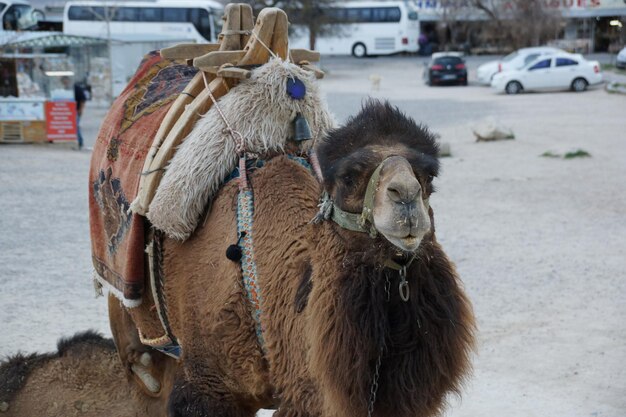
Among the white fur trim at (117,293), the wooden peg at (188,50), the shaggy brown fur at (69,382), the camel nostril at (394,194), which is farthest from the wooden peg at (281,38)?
the shaggy brown fur at (69,382)

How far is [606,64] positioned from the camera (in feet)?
152

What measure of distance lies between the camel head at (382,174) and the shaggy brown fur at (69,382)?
302 centimetres

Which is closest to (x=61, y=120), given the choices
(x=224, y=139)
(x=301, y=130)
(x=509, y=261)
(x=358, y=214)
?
(x=509, y=261)

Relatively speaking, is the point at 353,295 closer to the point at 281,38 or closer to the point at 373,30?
the point at 281,38

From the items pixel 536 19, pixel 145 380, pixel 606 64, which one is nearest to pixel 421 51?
pixel 536 19

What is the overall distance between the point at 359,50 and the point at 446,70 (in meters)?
18.2

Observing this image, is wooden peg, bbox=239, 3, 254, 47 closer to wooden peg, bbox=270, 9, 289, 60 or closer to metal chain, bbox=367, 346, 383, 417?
wooden peg, bbox=270, 9, 289, 60

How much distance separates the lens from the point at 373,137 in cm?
297

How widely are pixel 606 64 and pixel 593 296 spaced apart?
41.2m

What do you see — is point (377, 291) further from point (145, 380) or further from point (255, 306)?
point (145, 380)

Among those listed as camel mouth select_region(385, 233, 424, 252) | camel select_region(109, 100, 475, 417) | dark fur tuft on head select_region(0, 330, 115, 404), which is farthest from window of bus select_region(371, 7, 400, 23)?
camel mouth select_region(385, 233, 424, 252)

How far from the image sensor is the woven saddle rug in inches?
164

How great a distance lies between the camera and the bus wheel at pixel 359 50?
58031 millimetres

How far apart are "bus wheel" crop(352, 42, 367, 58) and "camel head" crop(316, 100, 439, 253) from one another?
183 ft
